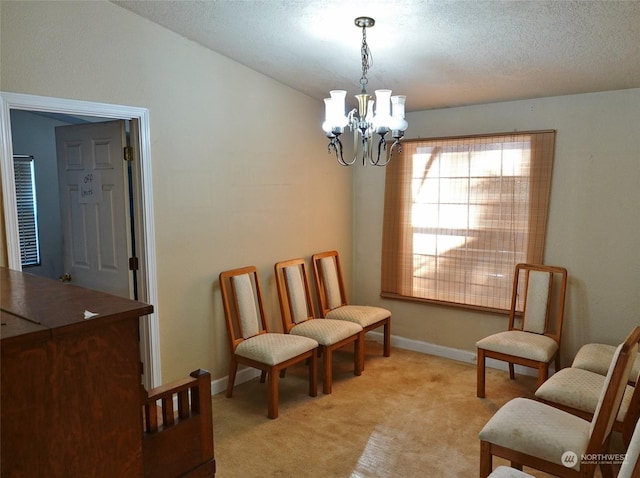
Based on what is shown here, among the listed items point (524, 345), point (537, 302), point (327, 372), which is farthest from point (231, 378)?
point (537, 302)

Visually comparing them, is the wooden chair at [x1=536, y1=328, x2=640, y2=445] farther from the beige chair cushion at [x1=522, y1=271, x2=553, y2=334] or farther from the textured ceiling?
the textured ceiling

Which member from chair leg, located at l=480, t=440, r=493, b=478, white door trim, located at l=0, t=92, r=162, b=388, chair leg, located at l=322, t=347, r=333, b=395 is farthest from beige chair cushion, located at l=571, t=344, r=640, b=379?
white door trim, located at l=0, t=92, r=162, b=388

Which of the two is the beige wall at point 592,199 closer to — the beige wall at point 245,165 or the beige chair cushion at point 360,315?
the beige wall at point 245,165

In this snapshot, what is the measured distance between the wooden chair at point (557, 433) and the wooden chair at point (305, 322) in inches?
58.8

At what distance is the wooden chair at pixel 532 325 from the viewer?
3.19m

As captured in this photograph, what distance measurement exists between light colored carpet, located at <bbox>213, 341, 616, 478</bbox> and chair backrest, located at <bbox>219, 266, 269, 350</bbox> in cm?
46

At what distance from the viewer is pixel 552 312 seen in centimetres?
365

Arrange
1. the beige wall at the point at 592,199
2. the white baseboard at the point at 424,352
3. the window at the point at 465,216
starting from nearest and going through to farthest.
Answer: the beige wall at the point at 592,199 < the white baseboard at the point at 424,352 < the window at the point at 465,216

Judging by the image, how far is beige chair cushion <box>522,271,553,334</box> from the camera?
3537 mm

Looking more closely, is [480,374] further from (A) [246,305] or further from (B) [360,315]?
(A) [246,305]

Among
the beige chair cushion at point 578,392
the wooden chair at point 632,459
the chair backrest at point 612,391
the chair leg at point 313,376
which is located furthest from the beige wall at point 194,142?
the wooden chair at point 632,459

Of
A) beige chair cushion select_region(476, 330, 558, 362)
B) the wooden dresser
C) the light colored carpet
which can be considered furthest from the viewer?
beige chair cushion select_region(476, 330, 558, 362)

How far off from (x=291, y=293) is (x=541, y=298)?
1.93 metres

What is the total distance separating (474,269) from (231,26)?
8.79ft
